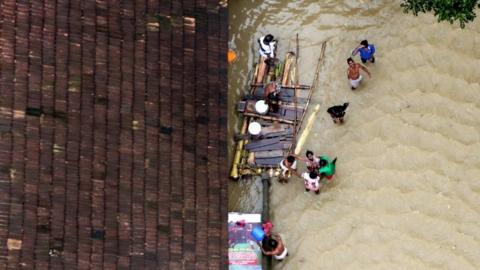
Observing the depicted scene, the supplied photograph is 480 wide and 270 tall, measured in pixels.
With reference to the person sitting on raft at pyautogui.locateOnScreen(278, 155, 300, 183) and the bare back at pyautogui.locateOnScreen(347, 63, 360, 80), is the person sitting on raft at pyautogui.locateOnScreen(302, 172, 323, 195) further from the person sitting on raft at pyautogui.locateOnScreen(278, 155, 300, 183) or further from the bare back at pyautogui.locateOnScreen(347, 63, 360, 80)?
the bare back at pyautogui.locateOnScreen(347, 63, 360, 80)

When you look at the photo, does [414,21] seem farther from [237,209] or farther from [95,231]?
[95,231]

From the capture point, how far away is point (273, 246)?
12.2 m

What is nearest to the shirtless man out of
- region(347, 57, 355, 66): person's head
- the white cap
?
region(347, 57, 355, 66): person's head

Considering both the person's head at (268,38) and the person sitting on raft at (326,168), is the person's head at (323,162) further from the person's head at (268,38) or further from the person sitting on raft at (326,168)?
the person's head at (268,38)

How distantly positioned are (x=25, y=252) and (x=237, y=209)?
5116 mm

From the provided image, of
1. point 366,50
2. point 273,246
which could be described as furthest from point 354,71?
point 273,246

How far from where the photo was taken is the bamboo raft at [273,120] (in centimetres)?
1350

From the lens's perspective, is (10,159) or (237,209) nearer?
(10,159)

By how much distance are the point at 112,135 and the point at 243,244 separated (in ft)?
12.7

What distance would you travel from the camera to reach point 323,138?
1341 cm

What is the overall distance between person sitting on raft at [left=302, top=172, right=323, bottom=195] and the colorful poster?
107 centimetres

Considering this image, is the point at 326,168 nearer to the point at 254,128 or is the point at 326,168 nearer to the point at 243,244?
the point at 254,128


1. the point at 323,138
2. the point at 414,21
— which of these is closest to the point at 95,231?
the point at 323,138

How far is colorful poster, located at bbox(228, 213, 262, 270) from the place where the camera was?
12523 millimetres
